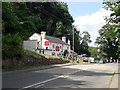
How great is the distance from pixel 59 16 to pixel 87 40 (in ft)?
139

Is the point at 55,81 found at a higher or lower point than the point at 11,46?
lower

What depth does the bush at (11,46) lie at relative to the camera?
26897mm

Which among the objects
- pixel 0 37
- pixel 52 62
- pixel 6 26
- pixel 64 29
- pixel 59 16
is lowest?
pixel 52 62

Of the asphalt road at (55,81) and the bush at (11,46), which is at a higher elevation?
the bush at (11,46)

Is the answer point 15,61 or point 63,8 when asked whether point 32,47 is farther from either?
point 63,8

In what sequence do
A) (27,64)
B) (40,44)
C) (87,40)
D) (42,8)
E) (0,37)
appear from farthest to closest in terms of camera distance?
(87,40)
(42,8)
(40,44)
(27,64)
(0,37)

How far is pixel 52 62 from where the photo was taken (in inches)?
1854

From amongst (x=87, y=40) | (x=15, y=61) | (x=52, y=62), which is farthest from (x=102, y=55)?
(x=15, y=61)

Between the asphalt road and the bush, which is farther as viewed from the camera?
the bush

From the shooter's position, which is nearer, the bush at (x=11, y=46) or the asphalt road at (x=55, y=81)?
the asphalt road at (x=55, y=81)

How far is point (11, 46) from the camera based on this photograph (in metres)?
27.7

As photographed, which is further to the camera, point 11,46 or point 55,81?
point 11,46

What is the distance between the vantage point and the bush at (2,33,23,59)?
2690 cm

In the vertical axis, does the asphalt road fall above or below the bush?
below
